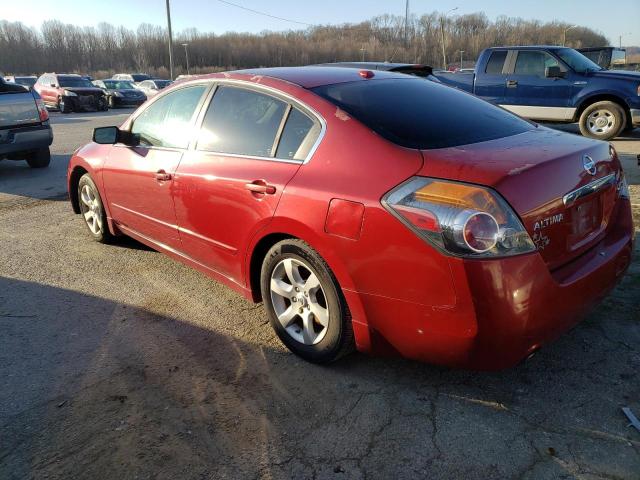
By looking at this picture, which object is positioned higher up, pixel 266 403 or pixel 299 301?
pixel 299 301

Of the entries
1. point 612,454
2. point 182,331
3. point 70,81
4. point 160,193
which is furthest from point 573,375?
point 70,81

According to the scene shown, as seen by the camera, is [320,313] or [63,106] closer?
[320,313]

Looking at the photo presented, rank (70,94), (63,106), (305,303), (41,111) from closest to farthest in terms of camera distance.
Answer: (305,303) → (41,111) → (70,94) → (63,106)

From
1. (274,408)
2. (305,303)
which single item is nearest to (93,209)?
(305,303)

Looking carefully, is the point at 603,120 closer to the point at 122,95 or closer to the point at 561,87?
the point at 561,87

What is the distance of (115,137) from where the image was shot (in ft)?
13.4

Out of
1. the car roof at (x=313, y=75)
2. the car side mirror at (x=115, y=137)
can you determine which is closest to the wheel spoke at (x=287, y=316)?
the car roof at (x=313, y=75)

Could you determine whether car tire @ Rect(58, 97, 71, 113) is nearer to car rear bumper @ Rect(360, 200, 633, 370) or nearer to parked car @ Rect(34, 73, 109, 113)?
parked car @ Rect(34, 73, 109, 113)

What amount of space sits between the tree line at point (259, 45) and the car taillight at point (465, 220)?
76.9m

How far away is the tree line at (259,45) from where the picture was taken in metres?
82.6

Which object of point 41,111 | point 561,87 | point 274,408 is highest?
point 561,87

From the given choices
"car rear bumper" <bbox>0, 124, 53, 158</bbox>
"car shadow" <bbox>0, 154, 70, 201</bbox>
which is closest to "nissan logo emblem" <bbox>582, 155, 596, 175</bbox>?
"car shadow" <bbox>0, 154, 70, 201</bbox>

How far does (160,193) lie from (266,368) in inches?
62.9

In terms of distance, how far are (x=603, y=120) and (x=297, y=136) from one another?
32.7ft
